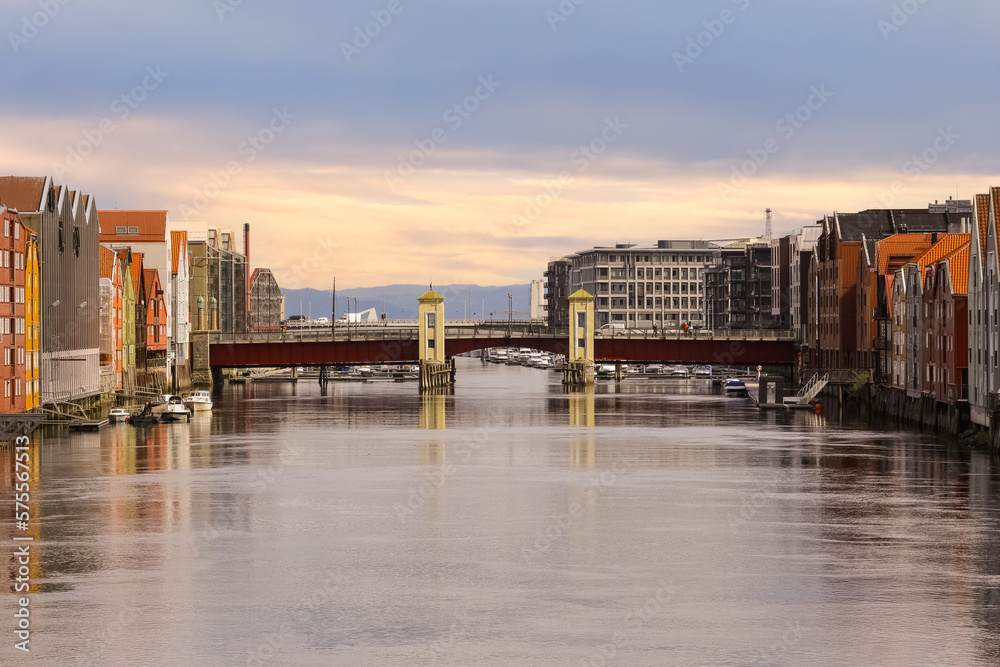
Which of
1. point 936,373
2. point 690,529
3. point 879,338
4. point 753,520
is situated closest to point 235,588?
point 690,529

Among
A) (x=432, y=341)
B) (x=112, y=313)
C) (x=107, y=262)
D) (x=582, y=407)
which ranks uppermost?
(x=107, y=262)

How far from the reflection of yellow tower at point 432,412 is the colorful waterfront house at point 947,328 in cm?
3974

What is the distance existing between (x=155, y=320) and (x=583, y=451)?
91840 mm

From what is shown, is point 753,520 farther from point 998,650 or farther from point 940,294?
point 940,294

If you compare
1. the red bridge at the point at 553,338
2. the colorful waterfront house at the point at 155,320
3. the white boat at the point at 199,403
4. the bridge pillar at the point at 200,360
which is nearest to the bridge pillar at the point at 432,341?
the red bridge at the point at 553,338

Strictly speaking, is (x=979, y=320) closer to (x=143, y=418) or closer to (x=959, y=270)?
(x=959, y=270)

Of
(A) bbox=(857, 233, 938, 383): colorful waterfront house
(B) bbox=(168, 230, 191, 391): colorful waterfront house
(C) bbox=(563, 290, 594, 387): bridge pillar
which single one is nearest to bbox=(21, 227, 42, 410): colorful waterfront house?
(B) bbox=(168, 230, 191, 391): colorful waterfront house

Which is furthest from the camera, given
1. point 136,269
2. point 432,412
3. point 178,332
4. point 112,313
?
point 178,332

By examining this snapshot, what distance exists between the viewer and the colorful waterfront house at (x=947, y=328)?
107625mm

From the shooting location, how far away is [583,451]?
98688 millimetres

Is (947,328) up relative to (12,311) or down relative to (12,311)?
down

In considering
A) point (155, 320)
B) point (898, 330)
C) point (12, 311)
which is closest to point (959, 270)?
point (898, 330)

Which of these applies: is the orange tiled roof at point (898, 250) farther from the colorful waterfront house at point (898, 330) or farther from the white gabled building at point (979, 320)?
the white gabled building at point (979, 320)

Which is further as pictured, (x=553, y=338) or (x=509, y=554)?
(x=553, y=338)
